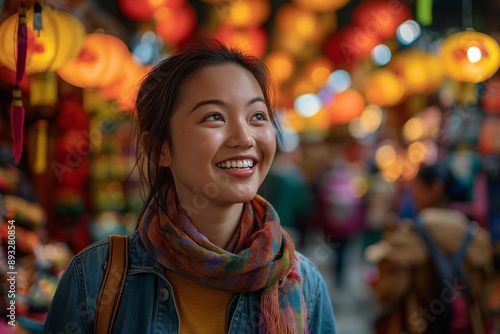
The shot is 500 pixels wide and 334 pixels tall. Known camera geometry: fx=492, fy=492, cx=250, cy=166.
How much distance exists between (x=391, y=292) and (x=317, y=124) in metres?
9.26

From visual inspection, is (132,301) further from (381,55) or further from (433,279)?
(381,55)

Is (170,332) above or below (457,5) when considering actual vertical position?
below

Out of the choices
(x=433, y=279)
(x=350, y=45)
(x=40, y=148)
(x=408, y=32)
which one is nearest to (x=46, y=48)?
(x=40, y=148)

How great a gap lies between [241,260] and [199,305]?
0.64 feet

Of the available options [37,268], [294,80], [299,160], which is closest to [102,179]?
[37,268]

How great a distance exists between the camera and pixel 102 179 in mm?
5191

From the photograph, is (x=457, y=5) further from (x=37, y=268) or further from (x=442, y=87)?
(x=37, y=268)

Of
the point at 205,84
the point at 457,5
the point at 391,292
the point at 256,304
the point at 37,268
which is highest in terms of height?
the point at 457,5

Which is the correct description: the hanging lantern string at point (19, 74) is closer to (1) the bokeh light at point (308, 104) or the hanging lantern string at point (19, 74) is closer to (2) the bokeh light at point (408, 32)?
(2) the bokeh light at point (408, 32)

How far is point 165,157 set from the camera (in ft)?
5.26

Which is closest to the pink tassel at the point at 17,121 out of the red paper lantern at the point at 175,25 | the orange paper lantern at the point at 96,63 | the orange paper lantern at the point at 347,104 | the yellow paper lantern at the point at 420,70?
the orange paper lantern at the point at 96,63

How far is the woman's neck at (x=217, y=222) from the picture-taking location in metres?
1.57

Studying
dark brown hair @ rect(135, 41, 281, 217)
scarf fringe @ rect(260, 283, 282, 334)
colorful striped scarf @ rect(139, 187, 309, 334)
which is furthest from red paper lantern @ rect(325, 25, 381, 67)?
scarf fringe @ rect(260, 283, 282, 334)

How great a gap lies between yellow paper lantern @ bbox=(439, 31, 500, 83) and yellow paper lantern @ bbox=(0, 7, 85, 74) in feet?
9.55
